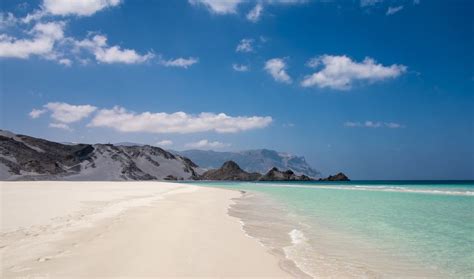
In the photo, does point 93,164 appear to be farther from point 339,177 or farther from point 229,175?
point 339,177

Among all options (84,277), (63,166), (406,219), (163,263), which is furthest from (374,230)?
(63,166)

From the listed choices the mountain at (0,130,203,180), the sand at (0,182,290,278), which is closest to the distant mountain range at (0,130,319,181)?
the mountain at (0,130,203,180)

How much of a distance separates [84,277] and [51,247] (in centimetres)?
249

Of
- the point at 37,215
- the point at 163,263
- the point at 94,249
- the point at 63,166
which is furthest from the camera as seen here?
the point at 63,166

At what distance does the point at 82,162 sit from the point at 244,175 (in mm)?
72885

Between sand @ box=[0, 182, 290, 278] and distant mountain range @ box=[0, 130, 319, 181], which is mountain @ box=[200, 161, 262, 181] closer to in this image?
distant mountain range @ box=[0, 130, 319, 181]

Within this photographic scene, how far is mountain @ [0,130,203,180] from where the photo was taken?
94481 millimetres

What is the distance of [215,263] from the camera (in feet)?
23.3

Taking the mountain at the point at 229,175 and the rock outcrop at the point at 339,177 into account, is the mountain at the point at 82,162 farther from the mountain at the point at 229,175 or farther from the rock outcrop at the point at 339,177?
the rock outcrop at the point at 339,177

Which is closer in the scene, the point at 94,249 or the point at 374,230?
the point at 94,249

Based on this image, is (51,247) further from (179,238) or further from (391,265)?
(391,265)

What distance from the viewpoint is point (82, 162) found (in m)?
122

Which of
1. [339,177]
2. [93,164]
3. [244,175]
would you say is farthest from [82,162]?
[339,177]

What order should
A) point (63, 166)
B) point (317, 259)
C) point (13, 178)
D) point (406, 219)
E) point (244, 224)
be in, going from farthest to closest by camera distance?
point (63, 166)
point (13, 178)
point (406, 219)
point (244, 224)
point (317, 259)
